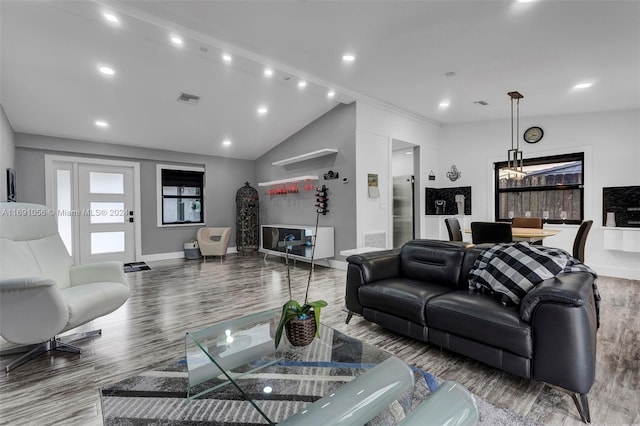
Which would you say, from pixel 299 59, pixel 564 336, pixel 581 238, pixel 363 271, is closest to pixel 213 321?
pixel 363 271

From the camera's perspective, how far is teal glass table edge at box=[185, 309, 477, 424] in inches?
48.3

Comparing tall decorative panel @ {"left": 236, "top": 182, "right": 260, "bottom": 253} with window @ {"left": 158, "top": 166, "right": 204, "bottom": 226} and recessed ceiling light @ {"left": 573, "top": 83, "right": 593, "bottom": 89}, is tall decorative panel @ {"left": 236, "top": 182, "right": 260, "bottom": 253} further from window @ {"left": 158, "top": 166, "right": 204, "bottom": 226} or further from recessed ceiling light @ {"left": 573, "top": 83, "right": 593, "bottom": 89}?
recessed ceiling light @ {"left": 573, "top": 83, "right": 593, "bottom": 89}

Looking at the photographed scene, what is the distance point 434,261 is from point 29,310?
3.07 metres

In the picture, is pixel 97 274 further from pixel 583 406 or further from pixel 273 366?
pixel 583 406

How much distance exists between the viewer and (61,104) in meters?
4.58

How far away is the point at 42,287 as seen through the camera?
200 cm

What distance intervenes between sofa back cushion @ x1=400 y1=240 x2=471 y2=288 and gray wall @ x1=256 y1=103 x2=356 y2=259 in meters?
2.23

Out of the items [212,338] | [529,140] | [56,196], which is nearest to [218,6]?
[212,338]

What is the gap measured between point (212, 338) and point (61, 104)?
4.84 metres

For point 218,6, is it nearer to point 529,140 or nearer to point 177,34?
point 177,34

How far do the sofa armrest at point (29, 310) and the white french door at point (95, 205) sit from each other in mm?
4560

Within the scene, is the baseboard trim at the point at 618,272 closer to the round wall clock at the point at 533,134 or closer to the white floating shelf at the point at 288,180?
the round wall clock at the point at 533,134

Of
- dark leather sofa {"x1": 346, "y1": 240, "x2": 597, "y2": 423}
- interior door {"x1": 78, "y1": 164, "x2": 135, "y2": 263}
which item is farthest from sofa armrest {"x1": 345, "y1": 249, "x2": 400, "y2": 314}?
interior door {"x1": 78, "y1": 164, "x2": 135, "y2": 263}

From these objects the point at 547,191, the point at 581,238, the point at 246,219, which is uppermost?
the point at 547,191
